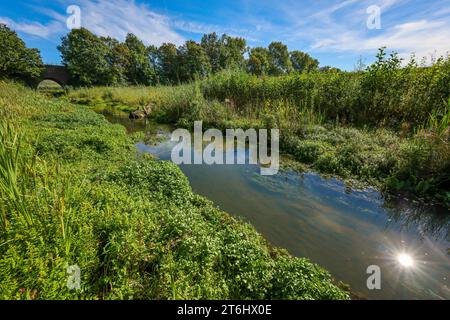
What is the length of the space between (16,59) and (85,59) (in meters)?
7.05

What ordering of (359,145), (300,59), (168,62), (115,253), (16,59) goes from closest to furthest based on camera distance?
(115,253) < (359,145) < (16,59) < (168,62) < (300,59)

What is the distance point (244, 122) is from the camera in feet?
29.7

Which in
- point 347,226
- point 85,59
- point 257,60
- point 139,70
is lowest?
point 347,226

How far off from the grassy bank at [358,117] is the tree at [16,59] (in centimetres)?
2624

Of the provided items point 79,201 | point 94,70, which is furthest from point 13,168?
point 94,70

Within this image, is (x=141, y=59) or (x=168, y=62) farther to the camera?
(x=168, y=62)

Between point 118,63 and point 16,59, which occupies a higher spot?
point 118,63

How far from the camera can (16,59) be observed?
979 inches

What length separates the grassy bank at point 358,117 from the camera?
175 inches

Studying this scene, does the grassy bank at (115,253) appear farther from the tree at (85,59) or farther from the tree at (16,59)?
the tree at (16,59)

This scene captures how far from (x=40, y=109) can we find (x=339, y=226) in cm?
1355

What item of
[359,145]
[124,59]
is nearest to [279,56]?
[124,59]

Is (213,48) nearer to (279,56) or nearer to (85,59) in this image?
(279,56)

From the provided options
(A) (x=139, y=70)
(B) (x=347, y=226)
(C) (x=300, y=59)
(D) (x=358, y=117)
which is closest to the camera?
(B) (x=347, y=226)
